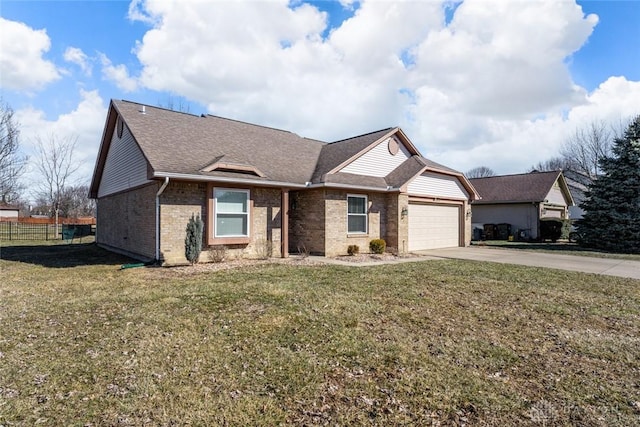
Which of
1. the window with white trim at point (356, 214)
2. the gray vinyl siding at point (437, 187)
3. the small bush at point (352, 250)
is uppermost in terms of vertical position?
the gray vinyl siding at point (437, 187)

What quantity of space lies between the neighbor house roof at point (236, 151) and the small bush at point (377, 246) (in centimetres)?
232

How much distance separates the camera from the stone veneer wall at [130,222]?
11617 millimetres

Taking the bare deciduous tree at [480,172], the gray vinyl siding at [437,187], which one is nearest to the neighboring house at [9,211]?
the gray vinyl siding at [437,187]

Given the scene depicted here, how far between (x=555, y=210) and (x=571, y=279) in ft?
71.0

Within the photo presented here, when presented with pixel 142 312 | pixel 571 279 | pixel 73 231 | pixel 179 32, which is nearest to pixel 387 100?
pixel 179 32

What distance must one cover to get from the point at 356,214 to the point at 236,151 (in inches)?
219

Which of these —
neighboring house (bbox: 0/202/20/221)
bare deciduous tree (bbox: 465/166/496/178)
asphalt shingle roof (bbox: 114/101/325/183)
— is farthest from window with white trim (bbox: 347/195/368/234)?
bare deciduous tree (bbox: 465/166/496/178)

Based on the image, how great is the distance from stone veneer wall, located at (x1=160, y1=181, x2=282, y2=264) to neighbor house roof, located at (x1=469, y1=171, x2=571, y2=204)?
17.3 metres

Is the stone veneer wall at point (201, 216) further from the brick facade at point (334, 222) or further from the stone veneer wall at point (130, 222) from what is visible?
the brick facade at point (334, 222)

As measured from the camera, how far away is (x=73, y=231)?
19.0 meters

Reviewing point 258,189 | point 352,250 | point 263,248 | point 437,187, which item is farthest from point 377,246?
point 258,189

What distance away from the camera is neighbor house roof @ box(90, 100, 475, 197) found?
11234 mm

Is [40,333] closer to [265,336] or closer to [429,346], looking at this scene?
[265,336]

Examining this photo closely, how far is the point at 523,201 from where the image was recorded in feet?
82.0
